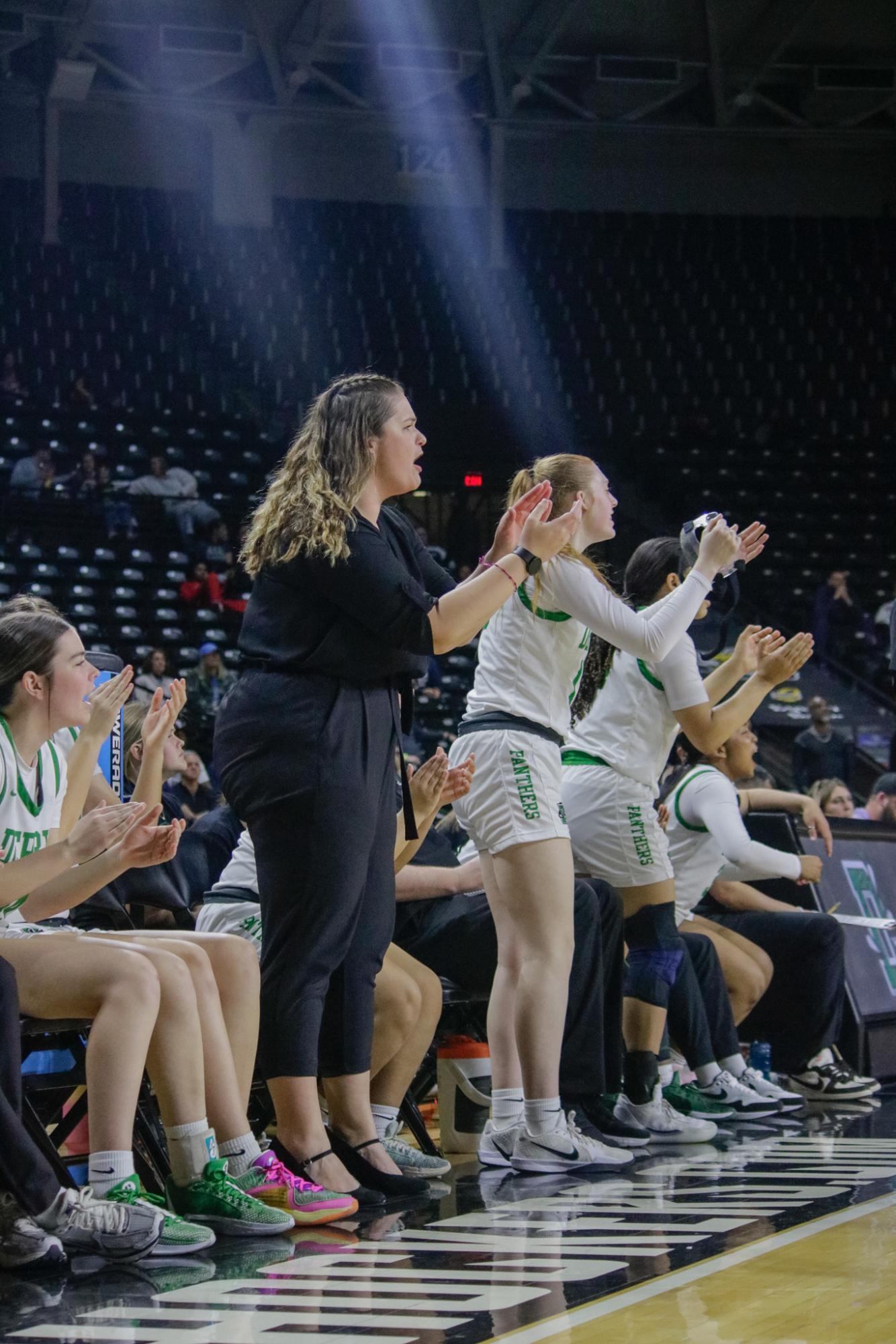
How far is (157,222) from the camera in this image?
18781 mm

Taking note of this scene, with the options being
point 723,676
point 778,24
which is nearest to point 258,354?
point 778,24

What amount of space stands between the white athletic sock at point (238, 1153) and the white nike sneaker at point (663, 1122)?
1.46 metres

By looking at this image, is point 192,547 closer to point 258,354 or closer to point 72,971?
point 258,354

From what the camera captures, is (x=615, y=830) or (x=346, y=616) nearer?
A: (x=346, y=616)

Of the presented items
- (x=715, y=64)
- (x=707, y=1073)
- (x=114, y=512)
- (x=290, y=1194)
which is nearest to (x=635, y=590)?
(x=707, y=1073)

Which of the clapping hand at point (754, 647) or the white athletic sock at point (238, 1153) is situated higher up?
the clapping hand at point (754, 647)

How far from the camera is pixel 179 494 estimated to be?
15156mm

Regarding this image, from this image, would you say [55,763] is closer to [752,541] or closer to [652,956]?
[652,956]

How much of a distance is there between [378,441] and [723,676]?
1.63m

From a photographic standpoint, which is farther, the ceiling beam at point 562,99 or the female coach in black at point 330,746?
the ceiling beam at point 562,99

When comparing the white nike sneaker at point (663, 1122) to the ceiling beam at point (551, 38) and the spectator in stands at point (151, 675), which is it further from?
the ceiling beam at point (551, 38)

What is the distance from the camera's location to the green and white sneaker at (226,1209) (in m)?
2.79

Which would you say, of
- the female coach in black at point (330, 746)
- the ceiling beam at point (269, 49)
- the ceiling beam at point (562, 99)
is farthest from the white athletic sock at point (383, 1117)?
the ceiling beam at point (562, 99)

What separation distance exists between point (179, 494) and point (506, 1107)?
1210cm
